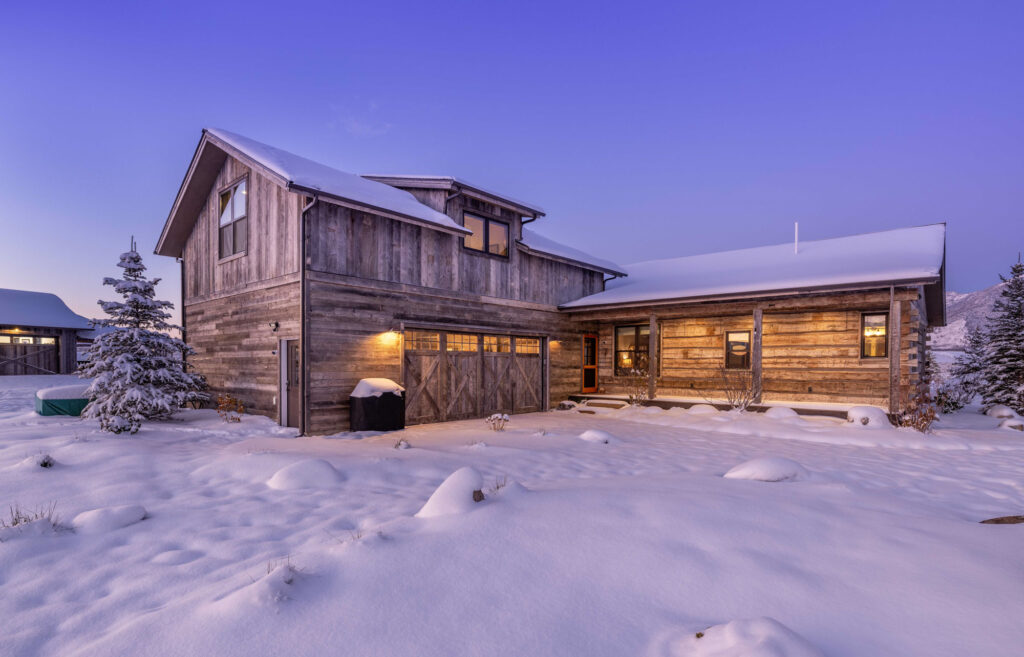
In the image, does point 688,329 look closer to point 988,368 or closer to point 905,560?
point 988,368

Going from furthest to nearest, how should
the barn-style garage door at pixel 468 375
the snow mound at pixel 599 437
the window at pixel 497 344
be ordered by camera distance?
the window at pixel 497 344
the barn-style garage door at pixel 468 375
the snow mound at pixel 599 437

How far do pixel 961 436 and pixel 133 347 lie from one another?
1832cm

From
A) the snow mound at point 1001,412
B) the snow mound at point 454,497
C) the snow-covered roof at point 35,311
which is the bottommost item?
the snow mound at point 1001,412

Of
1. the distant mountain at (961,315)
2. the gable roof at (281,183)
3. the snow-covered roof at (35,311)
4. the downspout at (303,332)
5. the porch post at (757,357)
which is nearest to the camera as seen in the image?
the downspout at (303,332)

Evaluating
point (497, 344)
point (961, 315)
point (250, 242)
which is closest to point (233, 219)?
point (250, 242)

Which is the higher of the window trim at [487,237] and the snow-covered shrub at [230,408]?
the window trim at [487,237]

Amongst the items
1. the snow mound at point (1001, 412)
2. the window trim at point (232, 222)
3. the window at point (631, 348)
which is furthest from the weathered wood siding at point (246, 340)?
the snow mound at point (1001, 412)

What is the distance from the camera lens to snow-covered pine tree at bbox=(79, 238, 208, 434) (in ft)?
32.5

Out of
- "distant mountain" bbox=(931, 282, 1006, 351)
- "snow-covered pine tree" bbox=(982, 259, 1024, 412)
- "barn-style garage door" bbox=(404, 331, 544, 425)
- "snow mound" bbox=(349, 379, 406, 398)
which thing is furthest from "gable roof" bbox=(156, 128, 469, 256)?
"distant mountain" bbox=(931, 282, 1006, 351)

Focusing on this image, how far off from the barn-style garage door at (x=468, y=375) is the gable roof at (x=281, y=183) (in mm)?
3132

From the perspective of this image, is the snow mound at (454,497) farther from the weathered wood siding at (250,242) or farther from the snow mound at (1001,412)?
the snow mound at (1001,412)

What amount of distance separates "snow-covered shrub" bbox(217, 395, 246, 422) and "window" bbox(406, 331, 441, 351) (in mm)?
4484

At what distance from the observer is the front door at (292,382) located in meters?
10.3

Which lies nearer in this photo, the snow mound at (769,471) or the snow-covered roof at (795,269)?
the snow mound at (769,471)
